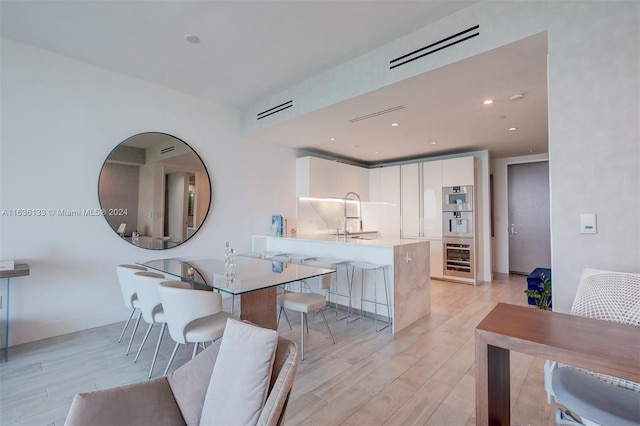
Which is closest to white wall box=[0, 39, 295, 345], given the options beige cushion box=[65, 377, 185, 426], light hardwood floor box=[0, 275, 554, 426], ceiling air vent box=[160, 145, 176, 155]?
ceiling air vent box=[160, 145, 176, 155]

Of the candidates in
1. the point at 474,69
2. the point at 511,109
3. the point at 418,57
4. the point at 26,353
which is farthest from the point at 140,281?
the point at 511,109

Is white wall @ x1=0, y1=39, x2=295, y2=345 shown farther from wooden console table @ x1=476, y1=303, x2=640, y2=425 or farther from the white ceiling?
wooden console table @ x1=476, y1=303, x2=640, y2=425

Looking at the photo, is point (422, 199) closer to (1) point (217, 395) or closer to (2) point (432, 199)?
(2) point (432, 199)

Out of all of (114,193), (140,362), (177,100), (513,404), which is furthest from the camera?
(177,100)

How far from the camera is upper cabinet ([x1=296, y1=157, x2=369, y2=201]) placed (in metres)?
5.43

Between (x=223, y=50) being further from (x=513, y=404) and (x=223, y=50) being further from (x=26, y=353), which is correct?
(x=513, y=404)

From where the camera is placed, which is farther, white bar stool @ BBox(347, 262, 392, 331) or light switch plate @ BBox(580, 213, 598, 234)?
white bar stool @ BBox(347, 262, 392, 331)

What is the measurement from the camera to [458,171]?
5539mm

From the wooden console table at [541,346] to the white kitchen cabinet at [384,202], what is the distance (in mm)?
5102

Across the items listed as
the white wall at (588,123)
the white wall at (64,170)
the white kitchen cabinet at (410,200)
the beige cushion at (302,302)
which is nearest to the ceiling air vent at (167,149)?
the white wall at (64,170)

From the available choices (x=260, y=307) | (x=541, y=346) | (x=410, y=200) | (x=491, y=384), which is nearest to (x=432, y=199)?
(x=410, y=200)

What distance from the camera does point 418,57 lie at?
2.60 meters

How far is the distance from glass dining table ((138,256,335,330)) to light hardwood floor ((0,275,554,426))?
57 centimetres

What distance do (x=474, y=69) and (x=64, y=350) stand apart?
453 centimetres
